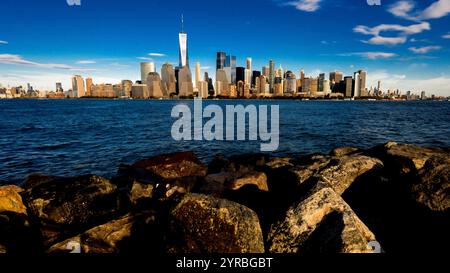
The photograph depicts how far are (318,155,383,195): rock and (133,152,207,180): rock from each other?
6.75m

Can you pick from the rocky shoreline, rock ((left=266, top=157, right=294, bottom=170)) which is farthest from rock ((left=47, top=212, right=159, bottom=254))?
rock ((left=266, top=157, right=294, bottom=170))

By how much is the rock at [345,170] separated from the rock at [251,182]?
220cm

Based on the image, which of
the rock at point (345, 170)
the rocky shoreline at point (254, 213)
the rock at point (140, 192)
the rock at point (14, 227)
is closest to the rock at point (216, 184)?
the rocky shoreline at point (254, 213)

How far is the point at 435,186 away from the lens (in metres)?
6.98

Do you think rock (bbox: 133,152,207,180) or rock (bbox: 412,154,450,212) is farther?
rock (bbox: 133,152,207,180)

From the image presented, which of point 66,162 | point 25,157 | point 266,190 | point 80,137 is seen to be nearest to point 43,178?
point 66,162

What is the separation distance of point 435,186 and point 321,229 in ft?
11.7

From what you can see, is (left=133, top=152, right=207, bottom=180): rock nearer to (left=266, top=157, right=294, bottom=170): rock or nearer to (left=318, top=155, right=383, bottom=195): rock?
(left=266, top=157, right=294, bottom=170): rock

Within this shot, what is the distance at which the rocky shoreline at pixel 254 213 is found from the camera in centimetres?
560

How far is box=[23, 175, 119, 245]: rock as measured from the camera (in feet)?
28.2

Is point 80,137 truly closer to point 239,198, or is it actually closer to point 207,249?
point 239,198

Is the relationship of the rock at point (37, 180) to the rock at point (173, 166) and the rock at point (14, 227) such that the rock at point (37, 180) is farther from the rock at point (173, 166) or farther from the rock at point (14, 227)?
the rock at point (173, 166)
